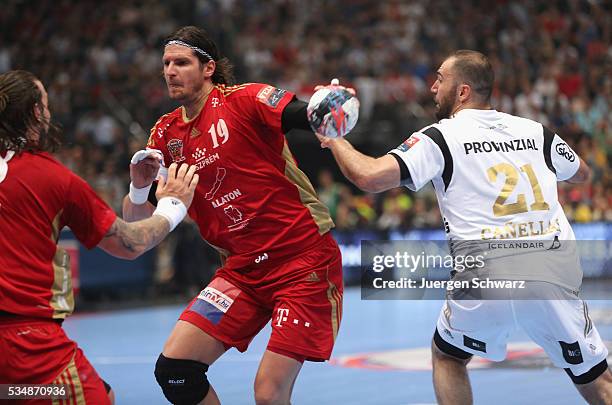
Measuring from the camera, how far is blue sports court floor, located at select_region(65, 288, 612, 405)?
748 cm

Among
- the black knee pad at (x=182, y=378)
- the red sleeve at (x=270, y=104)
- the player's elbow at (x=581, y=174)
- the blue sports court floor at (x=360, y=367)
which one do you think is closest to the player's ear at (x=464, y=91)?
the player's elbow at (x=581, y=174)

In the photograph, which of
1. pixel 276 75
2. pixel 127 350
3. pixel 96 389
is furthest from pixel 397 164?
pixel 276 75

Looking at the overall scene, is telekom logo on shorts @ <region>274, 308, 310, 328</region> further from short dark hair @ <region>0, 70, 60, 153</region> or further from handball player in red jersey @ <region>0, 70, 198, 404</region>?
short dark hair @ <region>0, 70, 60, 153</region>

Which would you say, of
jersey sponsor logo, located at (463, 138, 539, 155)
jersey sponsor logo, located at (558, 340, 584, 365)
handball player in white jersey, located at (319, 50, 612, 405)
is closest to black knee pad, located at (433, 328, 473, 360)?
handball player in white jersey, located at (319, 50, 612, 405)

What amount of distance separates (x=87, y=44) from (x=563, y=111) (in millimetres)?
9397

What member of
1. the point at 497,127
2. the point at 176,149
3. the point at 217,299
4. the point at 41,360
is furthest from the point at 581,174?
the point at 41,360

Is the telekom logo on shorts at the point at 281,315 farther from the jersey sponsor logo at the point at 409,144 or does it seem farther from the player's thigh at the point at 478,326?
the jersey sponsor logo at the point at 409,144

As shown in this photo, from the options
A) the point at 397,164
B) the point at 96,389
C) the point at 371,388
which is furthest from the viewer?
the point at 371,388

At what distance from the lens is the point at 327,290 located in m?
5.50

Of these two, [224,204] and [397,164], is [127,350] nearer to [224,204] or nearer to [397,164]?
[224,204]

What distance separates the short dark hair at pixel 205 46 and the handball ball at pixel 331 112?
1.00 meters

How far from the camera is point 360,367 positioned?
8891mm

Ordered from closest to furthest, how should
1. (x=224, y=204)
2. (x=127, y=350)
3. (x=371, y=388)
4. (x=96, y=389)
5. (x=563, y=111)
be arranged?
(x=96, y=389)
(x=224, y=204)
(x=371, y=388)
(x=127, y=350)
(x=563, y=111)

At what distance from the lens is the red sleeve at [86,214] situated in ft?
13.0
